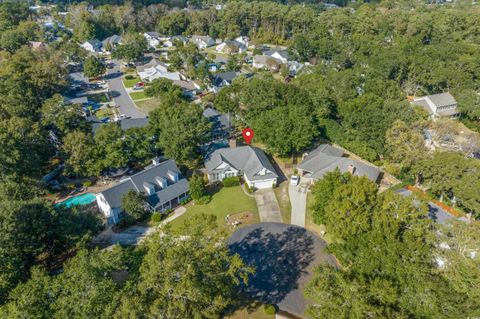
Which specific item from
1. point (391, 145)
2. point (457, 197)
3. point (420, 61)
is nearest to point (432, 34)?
point (420, 61)

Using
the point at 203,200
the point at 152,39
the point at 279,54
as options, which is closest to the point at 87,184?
the point at 203,200

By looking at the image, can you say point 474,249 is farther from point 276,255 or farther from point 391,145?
point 391,145

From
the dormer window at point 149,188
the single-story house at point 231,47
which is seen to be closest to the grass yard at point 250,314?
the dormer window at point 149,188

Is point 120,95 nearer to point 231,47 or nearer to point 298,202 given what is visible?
point 231,47

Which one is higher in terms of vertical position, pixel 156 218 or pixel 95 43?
pixel 95 43

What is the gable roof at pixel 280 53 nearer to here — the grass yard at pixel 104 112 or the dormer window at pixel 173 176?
the grass yard at pixel 104 112

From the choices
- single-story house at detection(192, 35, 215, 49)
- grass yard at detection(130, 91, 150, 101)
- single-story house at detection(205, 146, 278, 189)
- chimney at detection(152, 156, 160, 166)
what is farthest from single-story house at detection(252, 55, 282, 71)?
chimney at detection(152, 156, 160, 166)
